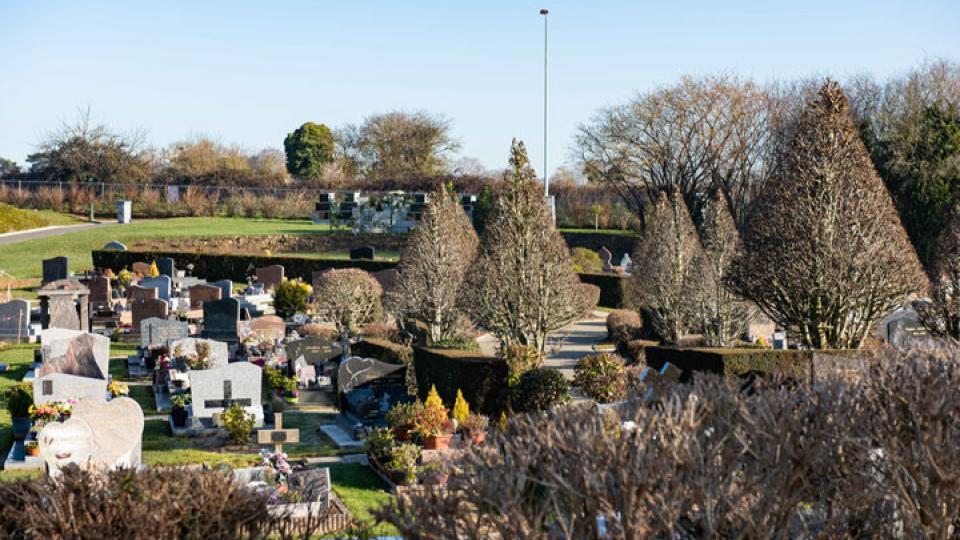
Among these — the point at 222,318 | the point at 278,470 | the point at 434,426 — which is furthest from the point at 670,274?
the point at 278,470

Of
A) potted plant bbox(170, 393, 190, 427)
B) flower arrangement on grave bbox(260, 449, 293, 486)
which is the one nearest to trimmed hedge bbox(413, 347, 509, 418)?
potted plant bbox(170, 393, 190, 427)

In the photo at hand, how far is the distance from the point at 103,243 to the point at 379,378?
1362 inches

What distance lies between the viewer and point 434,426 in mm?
17141

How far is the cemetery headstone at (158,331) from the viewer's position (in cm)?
2798

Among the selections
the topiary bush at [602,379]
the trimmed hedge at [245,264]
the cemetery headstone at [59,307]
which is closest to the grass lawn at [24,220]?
the trimmed hedge at [245,264]


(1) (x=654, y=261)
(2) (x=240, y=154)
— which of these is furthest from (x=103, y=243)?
(2) (x=240, y=154)

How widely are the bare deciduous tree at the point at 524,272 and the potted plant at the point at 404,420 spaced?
19.3 feet

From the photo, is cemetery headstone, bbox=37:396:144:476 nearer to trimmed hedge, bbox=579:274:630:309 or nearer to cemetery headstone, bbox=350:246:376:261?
trimmed hedge, bbox=579:274:630:309

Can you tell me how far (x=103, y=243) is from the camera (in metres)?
52.2

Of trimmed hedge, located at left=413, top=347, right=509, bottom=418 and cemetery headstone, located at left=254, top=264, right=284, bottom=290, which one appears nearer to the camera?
trimmed hedge, located at left=413, top=347, right=509, bottom=418

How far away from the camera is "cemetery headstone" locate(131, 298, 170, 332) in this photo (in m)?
31.8

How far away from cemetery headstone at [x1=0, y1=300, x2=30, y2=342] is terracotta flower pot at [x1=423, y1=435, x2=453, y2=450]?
59.2 feet

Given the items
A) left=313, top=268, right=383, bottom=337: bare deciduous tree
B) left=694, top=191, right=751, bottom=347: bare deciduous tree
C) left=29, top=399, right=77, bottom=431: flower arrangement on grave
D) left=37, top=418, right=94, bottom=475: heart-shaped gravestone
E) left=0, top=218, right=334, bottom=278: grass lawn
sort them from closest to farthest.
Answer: left=37, top=418, right=94, bottom=475: heart-shaped gravestone
left=29, top=399, right=77, bottom=431: flower arrangement on grave
left=694, top=191, right=751, bottom=347: bare deciduous tree
left=313, top=268, right=383, bottom=337: bare deciduous tree
left=0, top=218, right=334, bottom=278: grass lawn

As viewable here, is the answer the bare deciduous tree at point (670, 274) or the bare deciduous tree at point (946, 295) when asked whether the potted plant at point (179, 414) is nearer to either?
the bare deciduous tree at point (670, 274)
